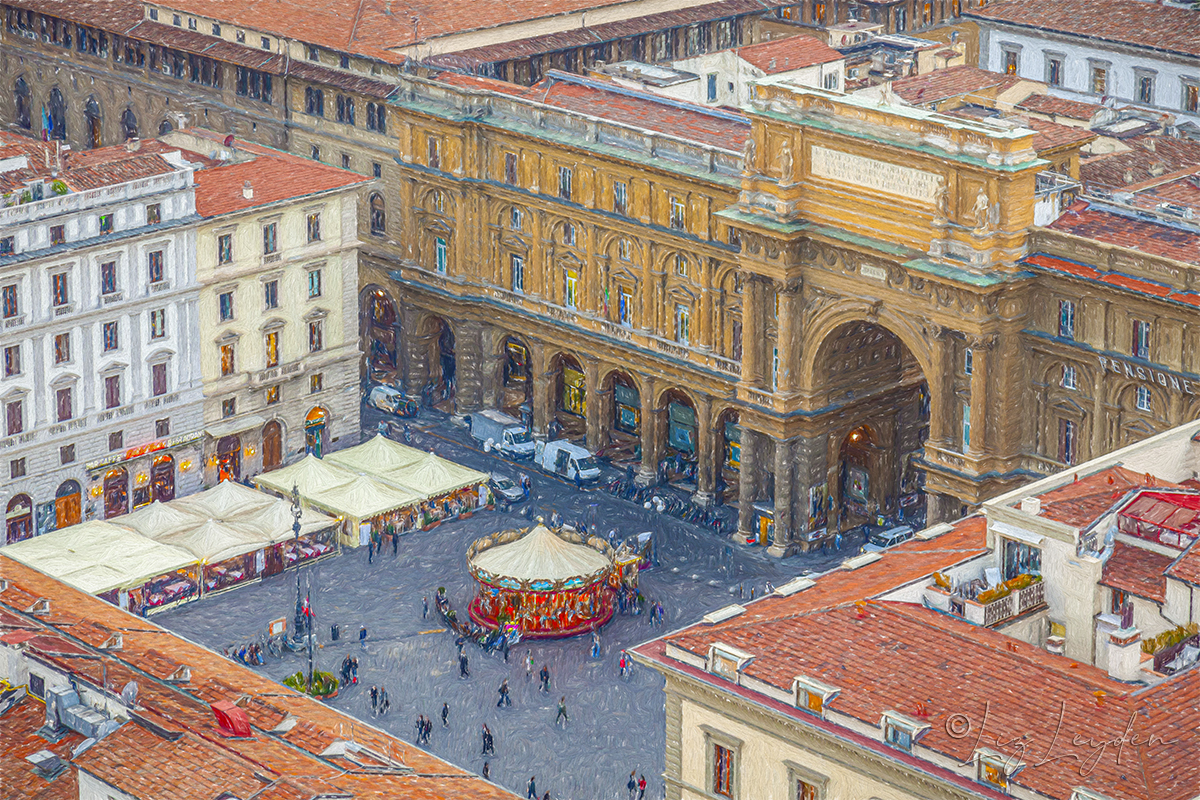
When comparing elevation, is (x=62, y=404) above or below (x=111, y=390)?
below

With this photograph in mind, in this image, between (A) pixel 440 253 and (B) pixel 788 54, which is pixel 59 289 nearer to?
(A) pixel 440 253

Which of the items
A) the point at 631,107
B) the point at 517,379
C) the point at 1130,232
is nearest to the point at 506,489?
the point at 517,379

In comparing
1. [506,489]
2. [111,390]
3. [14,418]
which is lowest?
[506,489]

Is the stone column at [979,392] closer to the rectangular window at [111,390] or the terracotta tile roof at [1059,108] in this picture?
the terracotta tile roof at [1059,108]

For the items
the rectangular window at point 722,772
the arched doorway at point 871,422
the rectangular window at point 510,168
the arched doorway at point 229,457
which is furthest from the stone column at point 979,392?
the rectangular window at point 722,772

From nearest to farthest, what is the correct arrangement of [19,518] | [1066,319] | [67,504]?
[1066,319], [19,518], [67,504]
